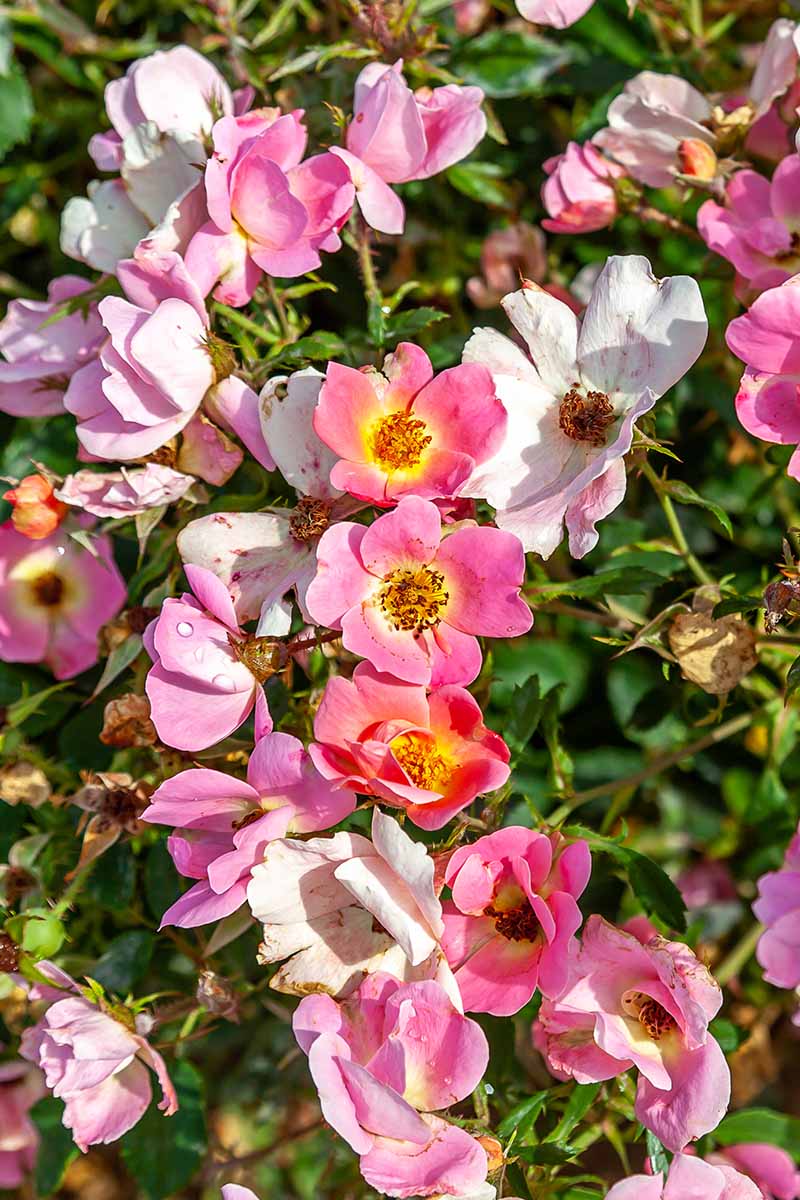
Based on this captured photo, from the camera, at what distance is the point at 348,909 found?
1164 millimetres

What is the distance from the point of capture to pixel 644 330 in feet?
3.95

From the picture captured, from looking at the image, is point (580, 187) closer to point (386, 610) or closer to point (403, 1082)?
point (386, 610)

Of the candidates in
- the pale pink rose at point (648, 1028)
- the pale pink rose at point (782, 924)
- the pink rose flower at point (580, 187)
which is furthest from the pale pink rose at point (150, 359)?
the pale pink rose at point (782, 924)

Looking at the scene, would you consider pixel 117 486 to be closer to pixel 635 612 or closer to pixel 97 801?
pixel 97 801

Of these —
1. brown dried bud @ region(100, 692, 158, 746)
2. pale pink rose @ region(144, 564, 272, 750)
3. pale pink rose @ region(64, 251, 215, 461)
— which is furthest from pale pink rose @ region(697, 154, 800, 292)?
brown dried bud @ region(100, 692, 158, 746)

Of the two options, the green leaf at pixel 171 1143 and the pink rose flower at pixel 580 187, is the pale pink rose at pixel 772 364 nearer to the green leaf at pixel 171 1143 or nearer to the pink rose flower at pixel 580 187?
the pink rose flower at pixel 580 187

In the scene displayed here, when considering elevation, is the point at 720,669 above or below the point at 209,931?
above

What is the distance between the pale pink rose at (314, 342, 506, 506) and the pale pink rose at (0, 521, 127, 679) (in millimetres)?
566

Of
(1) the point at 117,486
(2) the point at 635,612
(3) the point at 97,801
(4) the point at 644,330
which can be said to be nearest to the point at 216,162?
(1) the point at 117,486

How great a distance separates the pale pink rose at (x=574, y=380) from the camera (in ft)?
3.83

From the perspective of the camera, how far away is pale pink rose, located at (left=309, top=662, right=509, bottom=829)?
1.06 metres

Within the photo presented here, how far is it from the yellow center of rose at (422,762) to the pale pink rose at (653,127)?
0.80 meters

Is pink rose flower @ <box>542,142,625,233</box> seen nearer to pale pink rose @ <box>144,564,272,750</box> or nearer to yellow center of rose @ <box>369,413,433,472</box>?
yellow center of rose @ <box>369,413,433,472</box>

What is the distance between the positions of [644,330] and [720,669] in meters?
0.38
